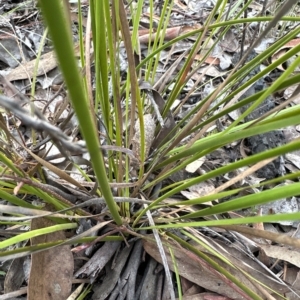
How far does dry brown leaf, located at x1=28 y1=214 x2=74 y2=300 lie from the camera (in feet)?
1.62

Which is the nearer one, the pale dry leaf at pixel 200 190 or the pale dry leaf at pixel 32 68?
the pale dry leaf at pixel 200 190

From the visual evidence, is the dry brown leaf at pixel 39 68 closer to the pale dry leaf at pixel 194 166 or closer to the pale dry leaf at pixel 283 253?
the pale dry leaf at pixel 194 166

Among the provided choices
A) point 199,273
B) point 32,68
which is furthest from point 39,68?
point 199,273

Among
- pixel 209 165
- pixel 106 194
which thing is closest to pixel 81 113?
pixel 106 194

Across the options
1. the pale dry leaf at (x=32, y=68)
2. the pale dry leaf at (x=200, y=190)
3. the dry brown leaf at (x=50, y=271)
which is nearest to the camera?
the dry brown leaf at (x=50, y=271)

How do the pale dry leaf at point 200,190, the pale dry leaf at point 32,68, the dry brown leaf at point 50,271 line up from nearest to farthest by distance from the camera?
the dry brown leaf at point 50,271, the pale dry leaf at point 200,190, the pale dry leaf at point 32,68

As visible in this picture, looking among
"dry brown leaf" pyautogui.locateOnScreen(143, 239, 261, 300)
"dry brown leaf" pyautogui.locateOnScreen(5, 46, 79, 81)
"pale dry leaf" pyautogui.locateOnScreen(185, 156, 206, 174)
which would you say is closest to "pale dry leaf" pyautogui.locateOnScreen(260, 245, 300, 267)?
"dry brown leaf" pyautogui.locateOnScreen(143, 239, 261, 300)

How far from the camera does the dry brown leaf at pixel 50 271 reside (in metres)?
0.50

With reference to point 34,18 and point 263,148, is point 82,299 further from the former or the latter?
point 34,18

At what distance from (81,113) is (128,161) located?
395mm

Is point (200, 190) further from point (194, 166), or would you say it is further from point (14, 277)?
point (14, 277)

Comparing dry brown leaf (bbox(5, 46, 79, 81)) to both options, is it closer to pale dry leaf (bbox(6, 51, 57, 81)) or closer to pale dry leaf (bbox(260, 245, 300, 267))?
pale dry leaf (bbox(6, 51, 57, 81))

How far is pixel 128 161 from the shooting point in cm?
58

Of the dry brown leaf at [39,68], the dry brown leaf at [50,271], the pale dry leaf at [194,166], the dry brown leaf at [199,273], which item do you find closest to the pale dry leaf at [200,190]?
the pale dry leaf at [194,166]
